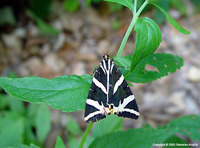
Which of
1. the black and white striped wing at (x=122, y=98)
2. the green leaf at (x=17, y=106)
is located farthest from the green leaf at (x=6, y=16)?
the black and white striped wing at (x=122, y=98)

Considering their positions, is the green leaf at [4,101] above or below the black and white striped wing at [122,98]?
above

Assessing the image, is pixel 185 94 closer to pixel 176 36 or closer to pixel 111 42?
pixel 176 36

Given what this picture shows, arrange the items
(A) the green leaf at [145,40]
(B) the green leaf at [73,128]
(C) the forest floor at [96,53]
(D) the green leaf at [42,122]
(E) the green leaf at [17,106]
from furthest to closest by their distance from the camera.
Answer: (C) the forest floor at [96,53]
(E) the green leaf at [17,106]
(B) the green leaf at [73,128]
(D) the green leaf at [42,122]
(A) the green leaf at [145,40]

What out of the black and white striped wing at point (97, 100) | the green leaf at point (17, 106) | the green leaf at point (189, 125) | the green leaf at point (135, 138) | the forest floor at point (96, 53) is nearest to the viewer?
the black and white striped wing at point (97, 100)

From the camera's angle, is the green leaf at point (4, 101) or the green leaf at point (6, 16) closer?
the green leaf at point (4, 101)

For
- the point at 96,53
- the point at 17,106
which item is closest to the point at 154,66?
the point at 17,106

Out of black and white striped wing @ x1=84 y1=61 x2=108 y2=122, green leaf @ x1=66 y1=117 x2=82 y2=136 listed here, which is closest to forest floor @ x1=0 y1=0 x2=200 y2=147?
green leaf @ x1=66 y1=117 x2=82 y2=136

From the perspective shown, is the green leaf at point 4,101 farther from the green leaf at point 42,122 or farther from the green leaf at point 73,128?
the green leaf at point 73,128
